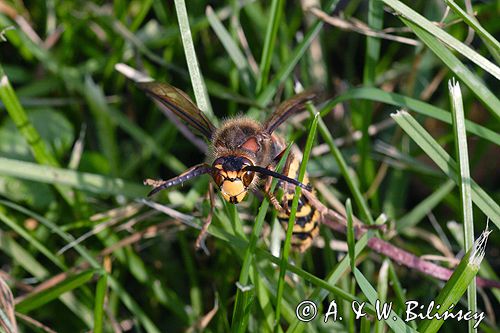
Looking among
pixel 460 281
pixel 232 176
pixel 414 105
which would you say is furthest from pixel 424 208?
pixel 232 176

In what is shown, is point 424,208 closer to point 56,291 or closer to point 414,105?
point 414,105

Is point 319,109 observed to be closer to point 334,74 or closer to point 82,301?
point 334,74

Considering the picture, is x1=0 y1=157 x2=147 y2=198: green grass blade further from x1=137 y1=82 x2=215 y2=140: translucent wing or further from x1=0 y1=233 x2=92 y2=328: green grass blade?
x1=137 y1=82 x2=215 y2=140: translucent wing

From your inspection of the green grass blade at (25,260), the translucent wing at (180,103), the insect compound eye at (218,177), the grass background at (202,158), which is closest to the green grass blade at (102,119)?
the grass background at (202,158)

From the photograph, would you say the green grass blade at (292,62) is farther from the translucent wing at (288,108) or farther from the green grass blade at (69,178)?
the green grass blade at (69,178)

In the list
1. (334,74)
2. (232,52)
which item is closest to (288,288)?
(232,52)

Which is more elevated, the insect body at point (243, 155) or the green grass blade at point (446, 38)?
the green grass blade at point (446, 38)
